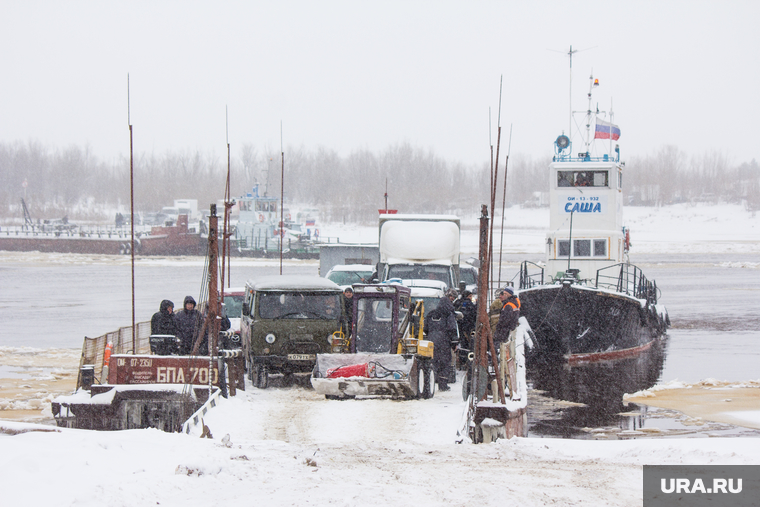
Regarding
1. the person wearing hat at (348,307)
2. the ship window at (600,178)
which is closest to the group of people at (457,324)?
the person wearing hat at (348,307)

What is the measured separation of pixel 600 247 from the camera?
24.6 meters

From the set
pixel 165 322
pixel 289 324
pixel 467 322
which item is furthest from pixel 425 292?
pixel 165 322

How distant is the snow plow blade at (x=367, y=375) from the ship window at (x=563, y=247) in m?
12.5

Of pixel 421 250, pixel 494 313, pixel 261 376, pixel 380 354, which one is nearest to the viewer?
pixel 380 354

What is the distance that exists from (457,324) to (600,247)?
11.0 metres

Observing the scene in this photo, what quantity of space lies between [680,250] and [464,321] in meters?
68.8

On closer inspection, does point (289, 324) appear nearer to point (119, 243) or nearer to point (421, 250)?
point (421, 250)

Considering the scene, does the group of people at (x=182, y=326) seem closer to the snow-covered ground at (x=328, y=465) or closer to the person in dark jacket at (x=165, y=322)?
the person in dark jacket at (x=165, y=322)

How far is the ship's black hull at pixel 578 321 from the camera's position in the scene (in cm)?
2209

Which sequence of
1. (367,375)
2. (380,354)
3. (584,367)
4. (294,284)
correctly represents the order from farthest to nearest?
1. (584,367)
2. (294,284)
3. (380,354)
4. (367,375)

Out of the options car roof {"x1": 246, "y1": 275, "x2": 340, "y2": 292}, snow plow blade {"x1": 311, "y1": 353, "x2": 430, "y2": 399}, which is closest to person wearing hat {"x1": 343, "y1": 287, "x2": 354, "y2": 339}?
car roof {"x1": 246, "y1": 275, "x2": 340, "y2": 292}

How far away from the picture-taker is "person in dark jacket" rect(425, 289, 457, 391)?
13.6 m

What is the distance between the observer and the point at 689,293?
1597 inches

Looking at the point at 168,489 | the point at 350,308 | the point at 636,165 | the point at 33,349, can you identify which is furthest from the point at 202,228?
the point at 636,165
